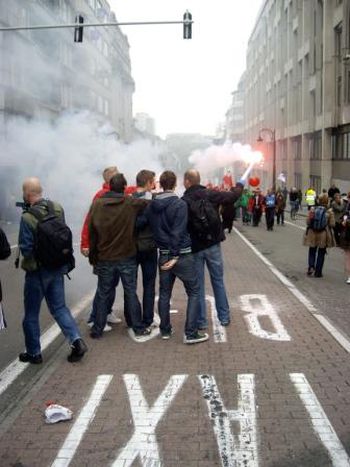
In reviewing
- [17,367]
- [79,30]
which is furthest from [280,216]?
[17,367]

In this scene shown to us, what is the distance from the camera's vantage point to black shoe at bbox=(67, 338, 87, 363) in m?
5.38

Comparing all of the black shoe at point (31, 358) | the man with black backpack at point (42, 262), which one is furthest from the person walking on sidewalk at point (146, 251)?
the black shoe at point (31, 358)

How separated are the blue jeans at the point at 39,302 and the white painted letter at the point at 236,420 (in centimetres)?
139

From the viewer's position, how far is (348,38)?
3152 centimetres

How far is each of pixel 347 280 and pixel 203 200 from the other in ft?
15.6

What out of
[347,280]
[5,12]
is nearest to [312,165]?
[5,12]

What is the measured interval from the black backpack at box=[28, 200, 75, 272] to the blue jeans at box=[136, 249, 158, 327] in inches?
41.1

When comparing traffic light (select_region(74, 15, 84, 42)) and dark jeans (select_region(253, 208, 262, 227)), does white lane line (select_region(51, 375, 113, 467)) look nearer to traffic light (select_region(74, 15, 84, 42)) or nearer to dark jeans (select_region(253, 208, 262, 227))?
traffic light (select_region(74, 15, 84, 42))

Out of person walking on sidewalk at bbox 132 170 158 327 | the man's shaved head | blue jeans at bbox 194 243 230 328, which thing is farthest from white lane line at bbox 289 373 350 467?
the man's shaved head

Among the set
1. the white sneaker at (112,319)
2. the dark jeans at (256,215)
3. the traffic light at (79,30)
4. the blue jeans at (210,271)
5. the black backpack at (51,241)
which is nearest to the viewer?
the black backpack at (51,241)

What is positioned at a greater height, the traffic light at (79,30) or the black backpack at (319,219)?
the traffic light at (79,30)

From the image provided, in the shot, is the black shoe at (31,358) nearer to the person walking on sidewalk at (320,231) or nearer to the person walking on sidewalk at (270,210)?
the person walking on sidewalk at (320,231)

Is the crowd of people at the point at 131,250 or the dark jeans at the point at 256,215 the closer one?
the crowd of people at the point at 131,250

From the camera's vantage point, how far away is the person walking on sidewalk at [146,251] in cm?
606
